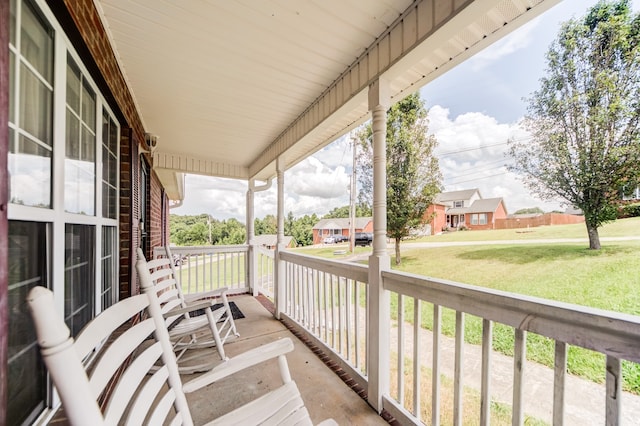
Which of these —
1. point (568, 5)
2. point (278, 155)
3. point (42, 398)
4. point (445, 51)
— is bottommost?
point (42, 398)

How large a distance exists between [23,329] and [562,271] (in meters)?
2.68

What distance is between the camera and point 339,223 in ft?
14.5

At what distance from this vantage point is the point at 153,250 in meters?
4.20

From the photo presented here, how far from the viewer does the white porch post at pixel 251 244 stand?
16.2 feet

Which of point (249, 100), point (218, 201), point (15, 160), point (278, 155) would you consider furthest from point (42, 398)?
point (218, 201)

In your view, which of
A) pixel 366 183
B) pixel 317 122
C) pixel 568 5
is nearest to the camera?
pixel 568 5

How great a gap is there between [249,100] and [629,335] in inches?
117

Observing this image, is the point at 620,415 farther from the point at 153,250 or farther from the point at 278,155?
the point at 153,250

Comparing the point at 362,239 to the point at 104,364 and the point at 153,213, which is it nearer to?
the point at 104,364

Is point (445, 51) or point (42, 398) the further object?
point (445, 51)

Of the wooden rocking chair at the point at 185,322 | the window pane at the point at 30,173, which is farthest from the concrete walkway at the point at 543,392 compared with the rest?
the window pane at the point at 30,173

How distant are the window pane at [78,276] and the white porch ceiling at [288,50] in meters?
1.37

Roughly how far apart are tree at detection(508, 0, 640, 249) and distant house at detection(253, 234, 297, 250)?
2.93 m

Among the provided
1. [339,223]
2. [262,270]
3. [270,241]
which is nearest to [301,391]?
[339,223]
